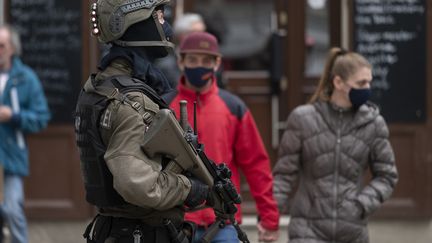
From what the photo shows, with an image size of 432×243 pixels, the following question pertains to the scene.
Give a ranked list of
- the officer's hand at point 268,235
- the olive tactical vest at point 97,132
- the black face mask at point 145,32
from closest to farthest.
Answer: the olive tactical vest at point 97,132, the black face mask at point 145,32, the officer's hand at point 268,235

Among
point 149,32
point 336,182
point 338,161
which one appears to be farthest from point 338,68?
point 149,32

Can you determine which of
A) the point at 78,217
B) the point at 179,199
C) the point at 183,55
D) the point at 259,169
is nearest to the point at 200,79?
the point at 183,55

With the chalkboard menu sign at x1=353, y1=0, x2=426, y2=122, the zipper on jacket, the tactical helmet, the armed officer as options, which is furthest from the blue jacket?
the tactical helmet

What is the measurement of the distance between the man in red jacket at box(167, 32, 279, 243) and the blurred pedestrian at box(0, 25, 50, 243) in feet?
7.91

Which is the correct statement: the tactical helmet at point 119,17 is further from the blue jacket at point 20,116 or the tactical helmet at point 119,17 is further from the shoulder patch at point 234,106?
the blue jacket at point 20,116

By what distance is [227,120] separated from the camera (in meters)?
5.87

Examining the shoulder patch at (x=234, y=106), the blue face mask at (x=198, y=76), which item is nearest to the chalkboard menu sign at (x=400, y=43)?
the shoulder patch at (x=234, y=106)

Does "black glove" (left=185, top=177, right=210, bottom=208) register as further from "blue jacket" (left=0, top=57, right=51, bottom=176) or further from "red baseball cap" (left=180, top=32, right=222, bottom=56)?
"blue jacket" (left=0, top=57, right=51, bottom=176)

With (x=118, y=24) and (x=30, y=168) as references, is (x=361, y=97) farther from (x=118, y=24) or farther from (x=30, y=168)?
(x=30, y=168)

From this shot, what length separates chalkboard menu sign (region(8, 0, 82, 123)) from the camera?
28.4ft

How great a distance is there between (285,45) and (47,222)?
2559 millimetres

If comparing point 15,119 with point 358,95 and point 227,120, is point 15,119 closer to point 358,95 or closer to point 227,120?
point 227,120

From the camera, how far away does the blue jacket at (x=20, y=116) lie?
26.3ft

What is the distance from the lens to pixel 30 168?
8.70m
